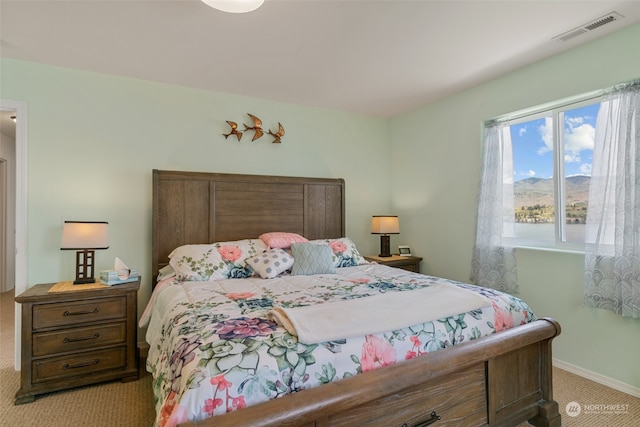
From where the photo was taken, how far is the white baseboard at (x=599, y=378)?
229 centimetres

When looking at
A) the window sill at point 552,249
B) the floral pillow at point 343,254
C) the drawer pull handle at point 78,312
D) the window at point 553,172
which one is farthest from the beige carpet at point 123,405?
the floral pillow at point 343,254

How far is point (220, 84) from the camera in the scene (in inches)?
126

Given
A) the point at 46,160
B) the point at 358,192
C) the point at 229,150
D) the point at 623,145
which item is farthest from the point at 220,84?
the point at 623,145

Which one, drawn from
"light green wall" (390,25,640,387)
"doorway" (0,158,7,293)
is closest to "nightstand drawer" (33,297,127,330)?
"light green wall" (390,25,640,387)

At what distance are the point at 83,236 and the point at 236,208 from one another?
1314 mm

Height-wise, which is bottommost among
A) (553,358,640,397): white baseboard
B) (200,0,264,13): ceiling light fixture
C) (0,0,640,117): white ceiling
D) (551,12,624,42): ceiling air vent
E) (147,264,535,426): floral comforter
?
(553,358,640,397): white baseboard

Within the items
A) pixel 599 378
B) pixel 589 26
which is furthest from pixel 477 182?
pixel 599 378

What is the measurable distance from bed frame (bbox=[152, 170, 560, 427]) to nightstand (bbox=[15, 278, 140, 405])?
1.93 feet

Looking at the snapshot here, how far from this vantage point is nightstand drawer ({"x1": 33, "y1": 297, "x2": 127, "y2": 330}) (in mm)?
2283

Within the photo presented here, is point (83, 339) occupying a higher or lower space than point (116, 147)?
lower

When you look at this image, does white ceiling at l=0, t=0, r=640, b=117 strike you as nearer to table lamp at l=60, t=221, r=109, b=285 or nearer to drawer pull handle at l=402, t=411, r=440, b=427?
table lamp at l=60, t=221, r=109, b=285

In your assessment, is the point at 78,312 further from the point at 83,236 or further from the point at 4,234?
the point at 4,234

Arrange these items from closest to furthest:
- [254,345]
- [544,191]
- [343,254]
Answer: [254,345], [544,191], [343,254]

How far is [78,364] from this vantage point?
238 cm
